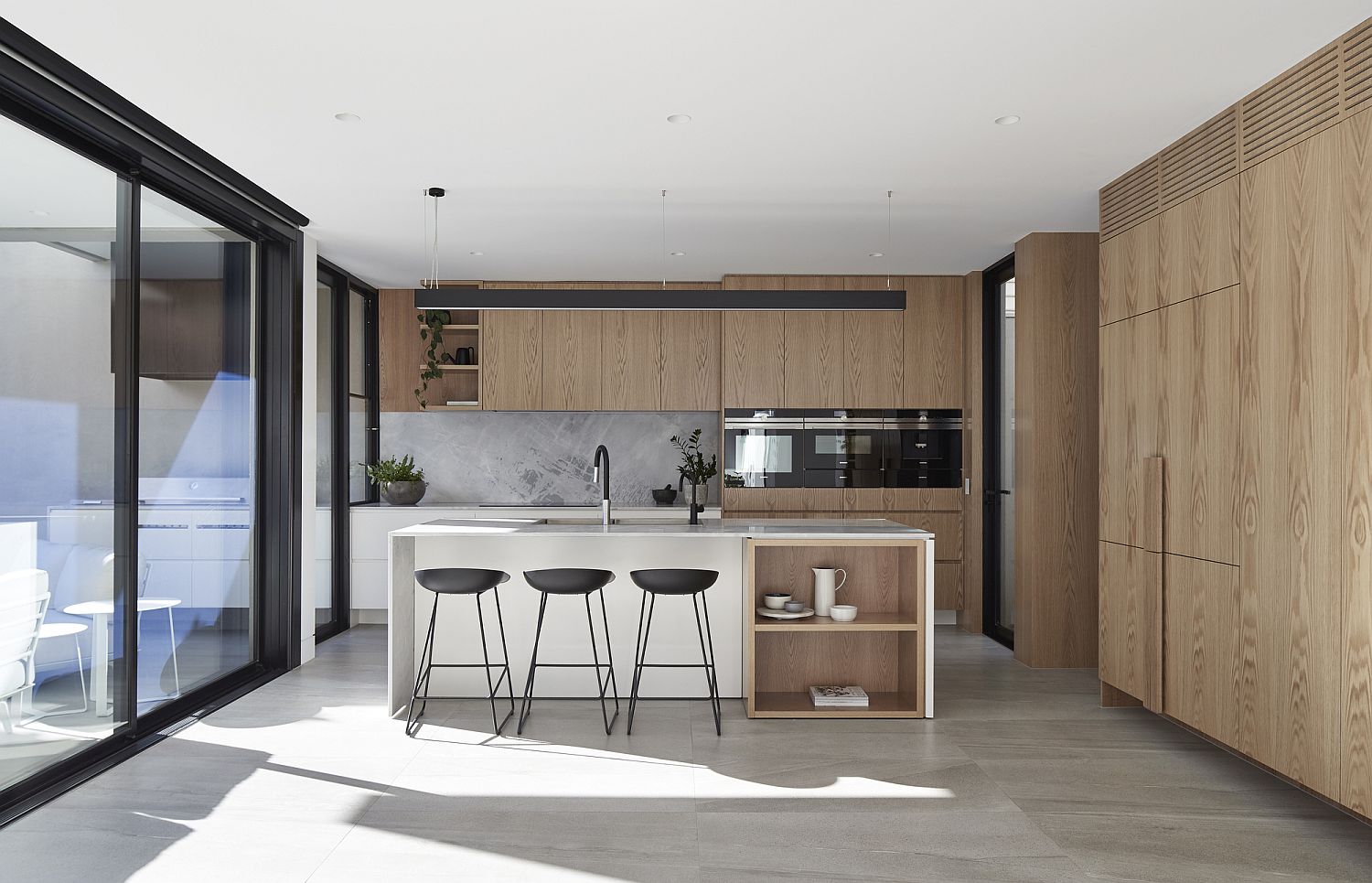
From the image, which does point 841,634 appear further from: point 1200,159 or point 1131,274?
point 1200,159

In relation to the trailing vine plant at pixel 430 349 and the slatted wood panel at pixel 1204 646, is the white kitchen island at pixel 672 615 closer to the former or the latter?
the slatted wood panel at pixel 1204 646

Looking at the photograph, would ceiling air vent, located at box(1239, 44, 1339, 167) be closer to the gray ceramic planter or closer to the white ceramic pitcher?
the white ceramic pitcher

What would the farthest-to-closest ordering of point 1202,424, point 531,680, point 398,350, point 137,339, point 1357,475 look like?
point 398,350, point 531,680, point 137,339, point 1202,424, point 1357,475

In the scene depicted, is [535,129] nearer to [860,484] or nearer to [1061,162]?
[1061,162]

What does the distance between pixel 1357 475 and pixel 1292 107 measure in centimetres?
126

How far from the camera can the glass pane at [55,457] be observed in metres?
2.96

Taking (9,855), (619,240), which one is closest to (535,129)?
(619,240)

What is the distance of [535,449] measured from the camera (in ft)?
23.1

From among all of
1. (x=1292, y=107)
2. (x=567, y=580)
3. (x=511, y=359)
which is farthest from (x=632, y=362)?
(x=1292, y=107)

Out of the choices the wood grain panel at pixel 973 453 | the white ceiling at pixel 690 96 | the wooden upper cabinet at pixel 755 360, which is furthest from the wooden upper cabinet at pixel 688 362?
the wood grain panel at pixel 973 453

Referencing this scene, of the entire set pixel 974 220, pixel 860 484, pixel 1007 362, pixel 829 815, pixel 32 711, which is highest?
pixel 974 220

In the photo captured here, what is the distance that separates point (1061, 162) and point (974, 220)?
94 centimetres

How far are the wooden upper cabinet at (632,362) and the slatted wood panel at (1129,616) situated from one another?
3.32 meters

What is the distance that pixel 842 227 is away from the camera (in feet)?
16.8
